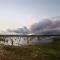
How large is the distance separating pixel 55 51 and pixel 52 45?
10.9 inches

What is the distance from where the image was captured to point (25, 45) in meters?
7.41

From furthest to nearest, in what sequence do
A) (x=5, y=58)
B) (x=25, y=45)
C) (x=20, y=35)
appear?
1. (x=20, y=35)
2. (x=25, y=45)
3. (x=5, y=58)

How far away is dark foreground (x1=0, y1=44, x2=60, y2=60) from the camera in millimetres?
6945

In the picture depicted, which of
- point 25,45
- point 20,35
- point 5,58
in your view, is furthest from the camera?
point 20,35

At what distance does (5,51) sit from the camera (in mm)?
7168

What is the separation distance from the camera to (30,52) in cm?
714

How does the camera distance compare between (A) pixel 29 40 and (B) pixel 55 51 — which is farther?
(A) pixel 29 40

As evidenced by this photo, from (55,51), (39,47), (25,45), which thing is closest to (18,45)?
(25,45)

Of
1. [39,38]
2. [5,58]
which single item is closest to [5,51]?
[5,58]

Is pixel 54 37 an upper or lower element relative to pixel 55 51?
upper

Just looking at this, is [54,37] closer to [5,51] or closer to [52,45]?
[52,45]

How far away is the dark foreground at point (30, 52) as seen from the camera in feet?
22.8

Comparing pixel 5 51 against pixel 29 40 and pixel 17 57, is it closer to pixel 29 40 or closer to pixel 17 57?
pixel 17 57

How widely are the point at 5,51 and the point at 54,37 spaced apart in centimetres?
183
